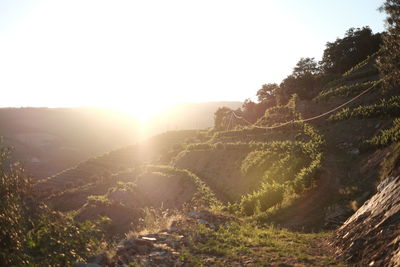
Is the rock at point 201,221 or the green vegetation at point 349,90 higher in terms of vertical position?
the green vegetation at point 349,90

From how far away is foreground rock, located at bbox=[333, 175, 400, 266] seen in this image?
7703 mm

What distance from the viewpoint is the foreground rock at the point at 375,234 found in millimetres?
7703

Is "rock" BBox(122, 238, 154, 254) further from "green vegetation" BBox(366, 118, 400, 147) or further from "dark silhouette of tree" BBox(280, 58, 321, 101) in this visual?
"dark silhouette of tree" BBox(280, 58, 321, 101)

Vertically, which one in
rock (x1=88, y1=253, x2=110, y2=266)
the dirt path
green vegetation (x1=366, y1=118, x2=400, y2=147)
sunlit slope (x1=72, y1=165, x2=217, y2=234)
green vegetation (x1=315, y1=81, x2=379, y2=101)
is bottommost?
sunlit slope (x1=72, y1=165, x2=217, y2=234)

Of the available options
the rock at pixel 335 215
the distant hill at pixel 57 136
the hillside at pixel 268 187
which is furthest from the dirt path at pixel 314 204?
the distant hill at pixel 57 136

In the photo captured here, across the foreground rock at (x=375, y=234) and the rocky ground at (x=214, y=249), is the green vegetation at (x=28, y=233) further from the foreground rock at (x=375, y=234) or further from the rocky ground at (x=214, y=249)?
the foreground rock at (x=375, y=234)

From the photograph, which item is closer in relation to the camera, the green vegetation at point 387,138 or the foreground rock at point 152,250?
the foreground rock at point 152,250

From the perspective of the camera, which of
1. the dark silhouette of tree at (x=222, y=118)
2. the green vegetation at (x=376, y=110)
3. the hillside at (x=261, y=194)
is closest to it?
the hillside at (x=261, y=194)

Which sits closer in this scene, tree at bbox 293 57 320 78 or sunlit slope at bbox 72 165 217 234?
sunlit slope at bbox 72 165 217 234

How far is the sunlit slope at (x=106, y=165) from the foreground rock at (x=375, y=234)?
4401cm

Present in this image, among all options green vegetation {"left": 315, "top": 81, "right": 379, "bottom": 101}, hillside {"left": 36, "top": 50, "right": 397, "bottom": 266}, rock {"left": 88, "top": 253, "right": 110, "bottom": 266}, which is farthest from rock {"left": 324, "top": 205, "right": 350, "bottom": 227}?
green vegetation {"left": 315, "top": 81, "right": 379, "bottom": 101}

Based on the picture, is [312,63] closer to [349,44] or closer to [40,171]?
[349,44]

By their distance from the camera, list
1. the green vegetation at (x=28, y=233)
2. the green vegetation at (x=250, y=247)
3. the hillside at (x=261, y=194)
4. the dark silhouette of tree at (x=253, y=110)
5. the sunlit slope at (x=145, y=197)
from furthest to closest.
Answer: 1. the dark silhouette of tree at (x=253, y=110)
2. the sunlit slope at (x=145, y=197)
3. the green vegetation at (x=250, y=247)
4. the hillside at (x=261, y=194)
5. the green vegetation at (x=28, y=233)

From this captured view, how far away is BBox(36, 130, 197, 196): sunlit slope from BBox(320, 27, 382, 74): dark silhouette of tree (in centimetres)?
3144
